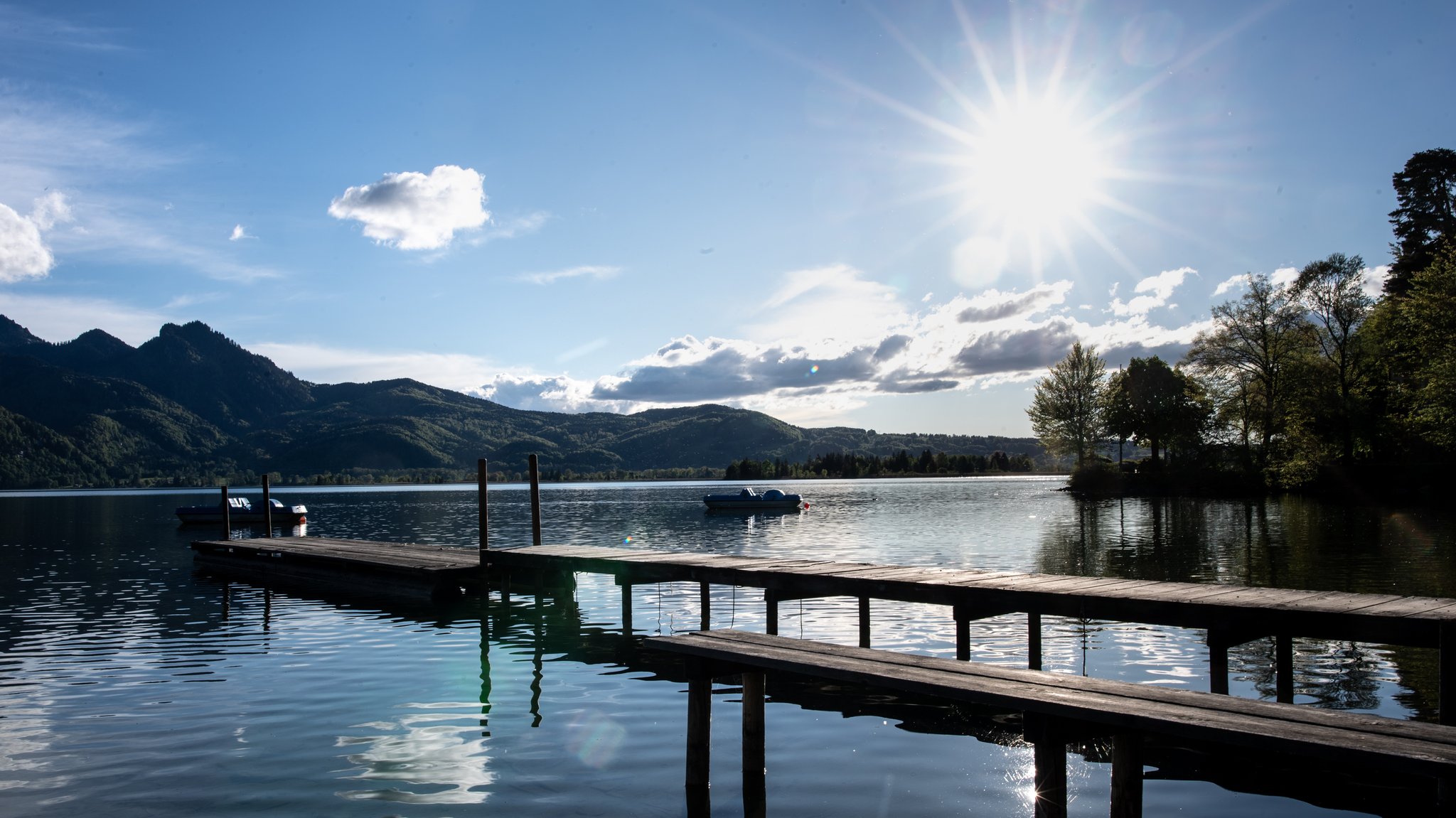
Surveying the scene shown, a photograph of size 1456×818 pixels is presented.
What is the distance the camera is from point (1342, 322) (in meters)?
66.4

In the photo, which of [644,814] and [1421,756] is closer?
[1421,756]

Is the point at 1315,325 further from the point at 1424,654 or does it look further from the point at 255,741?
the point at 255,741

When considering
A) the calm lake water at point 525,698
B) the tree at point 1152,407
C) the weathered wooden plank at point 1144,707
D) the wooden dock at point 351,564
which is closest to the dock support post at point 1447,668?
the calm lake water at point 525,698

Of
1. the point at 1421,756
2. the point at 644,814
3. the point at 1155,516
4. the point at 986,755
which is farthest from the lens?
the point at 1155,516

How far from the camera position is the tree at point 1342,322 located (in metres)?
64.8

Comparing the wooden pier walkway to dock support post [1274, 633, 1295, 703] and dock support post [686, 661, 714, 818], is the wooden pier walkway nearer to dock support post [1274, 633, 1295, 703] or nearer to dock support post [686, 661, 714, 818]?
dock support post [686, 661, 714, 818]

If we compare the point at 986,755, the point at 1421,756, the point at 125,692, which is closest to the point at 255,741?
the point at 125,692

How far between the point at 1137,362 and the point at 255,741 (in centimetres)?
9619

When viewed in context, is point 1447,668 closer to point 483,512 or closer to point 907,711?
point 907,711

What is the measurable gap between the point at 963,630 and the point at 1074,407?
86.1 m

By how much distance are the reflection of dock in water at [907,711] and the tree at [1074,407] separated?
8048 centimetres

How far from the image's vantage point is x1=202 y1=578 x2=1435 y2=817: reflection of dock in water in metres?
10.2

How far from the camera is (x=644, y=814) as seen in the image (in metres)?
9.62

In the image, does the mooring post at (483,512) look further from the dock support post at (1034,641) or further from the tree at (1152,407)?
the tree at (1152,407)
